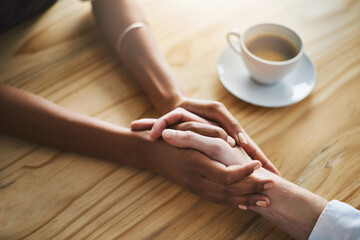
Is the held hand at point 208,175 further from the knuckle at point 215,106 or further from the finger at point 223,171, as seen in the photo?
the knuckle at point 215,106

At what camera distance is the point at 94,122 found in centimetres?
73

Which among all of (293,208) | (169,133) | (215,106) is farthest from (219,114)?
(293,208)

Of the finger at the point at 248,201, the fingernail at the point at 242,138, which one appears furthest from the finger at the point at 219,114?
the finger at the point at 248,201

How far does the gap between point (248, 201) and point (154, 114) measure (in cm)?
30

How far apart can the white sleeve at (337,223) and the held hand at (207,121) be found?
0.12 metres

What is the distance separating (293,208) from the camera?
61 cm

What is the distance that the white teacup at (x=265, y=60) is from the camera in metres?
0.74

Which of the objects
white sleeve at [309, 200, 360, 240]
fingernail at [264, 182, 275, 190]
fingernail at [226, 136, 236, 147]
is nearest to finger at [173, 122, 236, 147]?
fingernail at [226, 136, 236, 147]

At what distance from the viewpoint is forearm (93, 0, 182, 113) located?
0.79 m

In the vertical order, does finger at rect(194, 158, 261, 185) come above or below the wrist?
below

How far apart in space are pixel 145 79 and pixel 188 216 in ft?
1.17

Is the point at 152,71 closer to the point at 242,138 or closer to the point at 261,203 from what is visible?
the point at 242,138

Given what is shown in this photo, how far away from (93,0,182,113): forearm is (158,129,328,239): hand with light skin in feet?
0.42

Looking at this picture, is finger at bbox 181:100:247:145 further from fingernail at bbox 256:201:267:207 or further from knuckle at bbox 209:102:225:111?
fingernail at bbox 256:201:267:207
